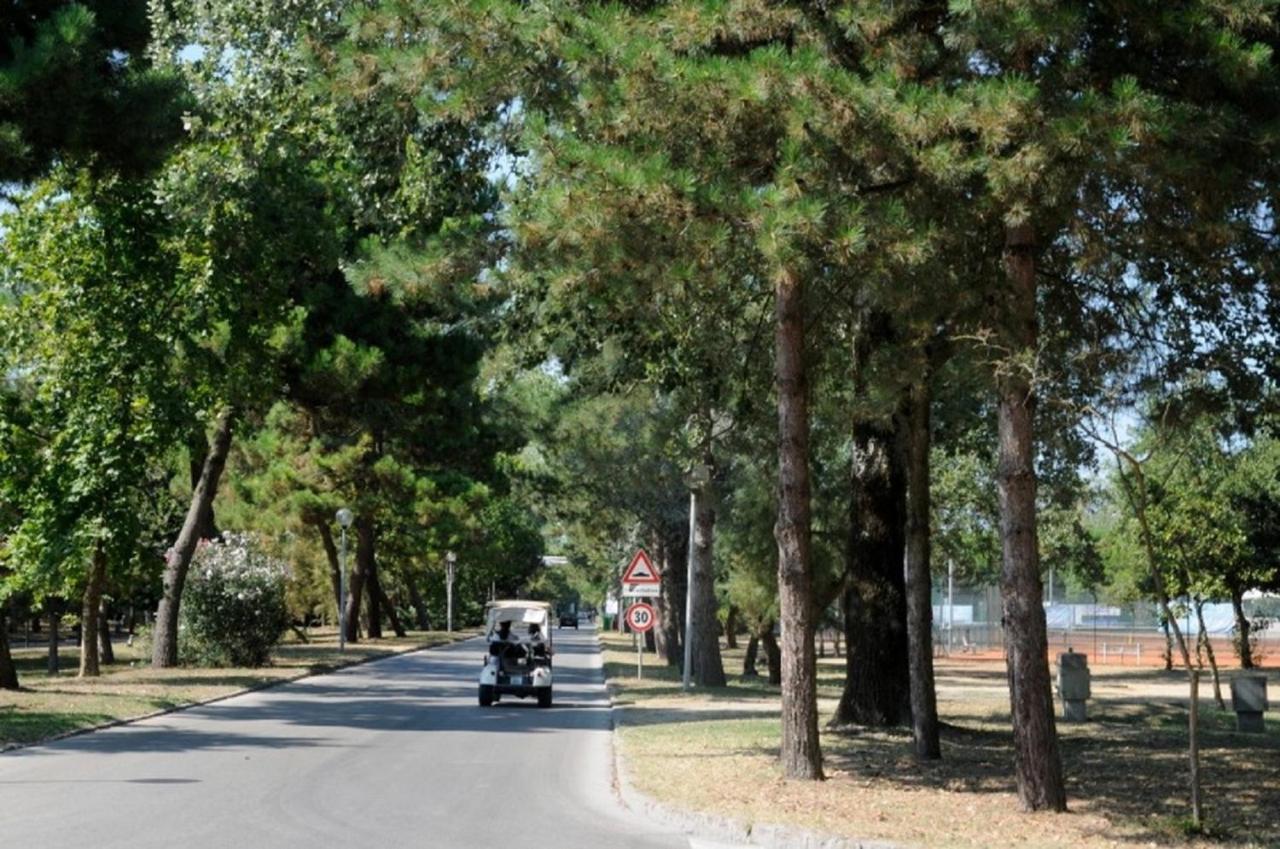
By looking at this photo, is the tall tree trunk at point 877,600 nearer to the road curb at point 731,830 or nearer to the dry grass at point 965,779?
the dry grass at point 965,779

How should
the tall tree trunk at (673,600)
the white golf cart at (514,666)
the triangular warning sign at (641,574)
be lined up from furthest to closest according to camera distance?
the tall tree trunk at (673,600) < the triangular warning sign at (641,574) < the white golf cart at (514,666)

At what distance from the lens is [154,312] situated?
28.6 metres

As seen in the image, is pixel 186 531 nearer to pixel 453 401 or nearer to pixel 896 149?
pixel 453 401

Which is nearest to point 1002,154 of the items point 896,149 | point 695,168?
point 896,149

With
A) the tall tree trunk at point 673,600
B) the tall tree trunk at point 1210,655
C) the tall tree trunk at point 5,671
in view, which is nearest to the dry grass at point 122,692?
the tall tree trunk at point 5,671

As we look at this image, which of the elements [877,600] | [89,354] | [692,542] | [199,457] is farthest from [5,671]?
[877,600]

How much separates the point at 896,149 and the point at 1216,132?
239 centimetres

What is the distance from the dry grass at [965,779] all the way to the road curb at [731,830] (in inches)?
6.7

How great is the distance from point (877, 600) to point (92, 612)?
19.0 meters

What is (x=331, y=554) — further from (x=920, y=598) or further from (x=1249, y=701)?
(x=920, y=598)

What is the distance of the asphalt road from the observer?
459 inches

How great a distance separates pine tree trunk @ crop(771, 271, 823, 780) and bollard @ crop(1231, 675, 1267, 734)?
420 inches

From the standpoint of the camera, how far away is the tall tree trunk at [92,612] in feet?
102

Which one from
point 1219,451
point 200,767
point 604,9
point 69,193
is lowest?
point 200,767
